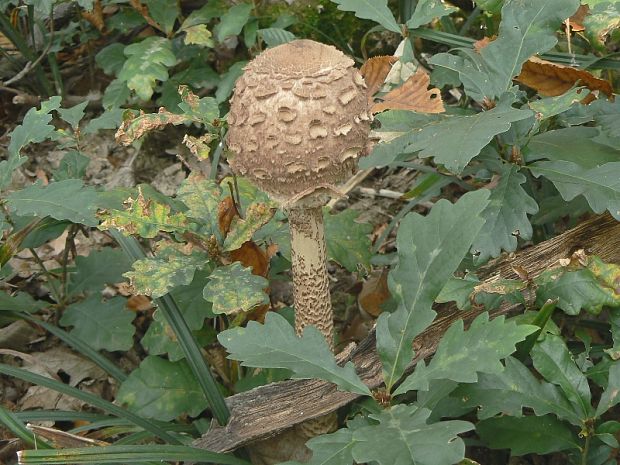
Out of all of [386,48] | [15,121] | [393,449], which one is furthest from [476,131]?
[15,121]

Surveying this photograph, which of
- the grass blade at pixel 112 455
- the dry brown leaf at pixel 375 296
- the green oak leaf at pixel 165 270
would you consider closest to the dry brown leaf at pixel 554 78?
the dry brown leaf at pixel 375 296

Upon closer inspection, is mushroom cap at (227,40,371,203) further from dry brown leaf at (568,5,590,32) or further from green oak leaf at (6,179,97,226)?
dry brown leaf at (568,5,590,32)

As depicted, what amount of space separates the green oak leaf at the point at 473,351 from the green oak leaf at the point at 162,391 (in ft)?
Result: 3.30

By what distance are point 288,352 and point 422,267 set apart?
0.40m

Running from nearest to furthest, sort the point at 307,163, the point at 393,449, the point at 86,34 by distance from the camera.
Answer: the point at 393,449 → the point at 307,163 → the point at 86,34

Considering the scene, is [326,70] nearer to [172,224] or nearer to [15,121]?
[172,224]

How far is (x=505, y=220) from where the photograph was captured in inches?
78.5

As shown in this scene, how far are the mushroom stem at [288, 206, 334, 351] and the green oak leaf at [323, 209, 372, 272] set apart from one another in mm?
376

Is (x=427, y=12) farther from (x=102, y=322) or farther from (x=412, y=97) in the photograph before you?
(x=102, y=322)

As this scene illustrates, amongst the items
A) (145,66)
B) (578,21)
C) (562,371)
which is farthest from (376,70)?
(562,371)

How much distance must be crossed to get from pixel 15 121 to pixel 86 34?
0.68 metres

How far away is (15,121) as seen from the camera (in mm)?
4012

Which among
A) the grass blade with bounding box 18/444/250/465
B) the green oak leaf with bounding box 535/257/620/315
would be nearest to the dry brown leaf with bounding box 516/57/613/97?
the green oak leaf with bounding box 535/257/620/315

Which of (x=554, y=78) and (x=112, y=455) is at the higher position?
(x=554, y=78)
